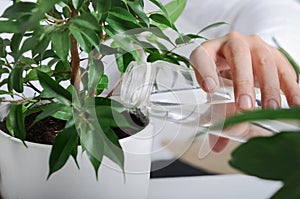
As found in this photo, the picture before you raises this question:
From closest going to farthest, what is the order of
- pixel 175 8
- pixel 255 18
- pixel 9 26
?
pixel 9 26 → pixel 175 8 → pixel 255 18

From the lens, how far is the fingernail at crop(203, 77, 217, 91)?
523mm

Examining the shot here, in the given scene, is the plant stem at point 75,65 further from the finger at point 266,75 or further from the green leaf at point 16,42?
the finger at point 266,75

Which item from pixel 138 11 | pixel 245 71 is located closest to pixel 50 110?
pixel 138 11

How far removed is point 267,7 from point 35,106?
1.02 m

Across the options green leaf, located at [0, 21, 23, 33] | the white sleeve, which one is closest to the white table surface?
green leaf, located at [0, 21, 23, 33]

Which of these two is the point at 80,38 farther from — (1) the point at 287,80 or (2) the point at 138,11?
(1) the point at 287,80

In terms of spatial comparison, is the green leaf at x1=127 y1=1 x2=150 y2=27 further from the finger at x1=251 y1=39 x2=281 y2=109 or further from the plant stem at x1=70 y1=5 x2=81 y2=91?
the finger at x1=251 y1=39 x2=281 y2=109

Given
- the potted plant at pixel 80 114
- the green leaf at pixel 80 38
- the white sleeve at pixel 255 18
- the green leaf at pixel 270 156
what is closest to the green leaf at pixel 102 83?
the potted plant at pixel 80 114

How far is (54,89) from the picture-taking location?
19.3 inches

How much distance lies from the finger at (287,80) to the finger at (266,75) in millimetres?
38

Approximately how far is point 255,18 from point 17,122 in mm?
1040

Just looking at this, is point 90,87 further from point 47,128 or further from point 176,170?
point 176,170

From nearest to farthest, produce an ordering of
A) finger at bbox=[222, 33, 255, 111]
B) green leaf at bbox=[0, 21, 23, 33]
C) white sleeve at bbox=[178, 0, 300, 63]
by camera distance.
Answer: green leaf at bbox=[0, 21, 23, 33] < finger at bbox=[222, 33, 255, 111] < white sleeve at bbox=[178, 0, 300, 63]

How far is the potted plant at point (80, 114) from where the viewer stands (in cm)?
46
